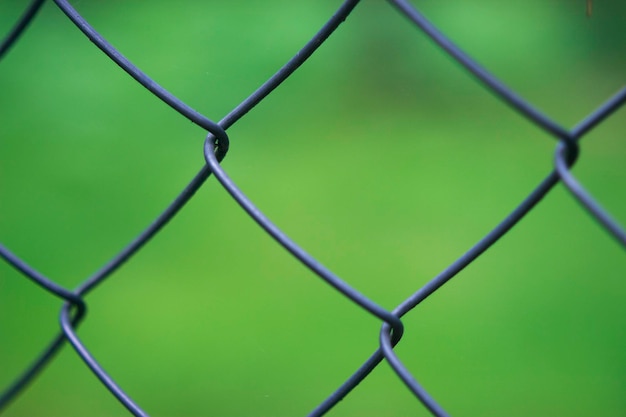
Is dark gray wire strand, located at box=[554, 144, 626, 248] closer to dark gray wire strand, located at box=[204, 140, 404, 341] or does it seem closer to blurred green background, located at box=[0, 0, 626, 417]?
dark gray wire strand, located at box=[204, 140, 404, 341]

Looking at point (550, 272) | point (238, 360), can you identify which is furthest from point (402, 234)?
point (238, 360)

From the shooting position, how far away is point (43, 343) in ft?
6.29

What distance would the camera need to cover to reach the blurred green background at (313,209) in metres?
1.89

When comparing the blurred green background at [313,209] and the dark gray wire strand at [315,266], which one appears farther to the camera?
the blurred green background at [313,209]

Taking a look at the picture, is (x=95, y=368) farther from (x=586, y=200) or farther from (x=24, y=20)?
(x=586, y=200)

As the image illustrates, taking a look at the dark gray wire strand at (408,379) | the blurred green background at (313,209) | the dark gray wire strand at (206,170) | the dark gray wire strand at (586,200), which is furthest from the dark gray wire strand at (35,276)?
the blurred green background at (313,209)

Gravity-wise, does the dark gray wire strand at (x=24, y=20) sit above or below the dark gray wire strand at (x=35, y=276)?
above

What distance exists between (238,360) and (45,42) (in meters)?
2.12

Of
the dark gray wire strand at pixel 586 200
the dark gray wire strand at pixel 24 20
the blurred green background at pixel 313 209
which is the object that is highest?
the dark gray wire strand at pixel 24 20

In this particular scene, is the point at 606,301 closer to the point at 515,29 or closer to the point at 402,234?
the point at 402,234

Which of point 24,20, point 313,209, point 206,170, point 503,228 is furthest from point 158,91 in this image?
point 313,209

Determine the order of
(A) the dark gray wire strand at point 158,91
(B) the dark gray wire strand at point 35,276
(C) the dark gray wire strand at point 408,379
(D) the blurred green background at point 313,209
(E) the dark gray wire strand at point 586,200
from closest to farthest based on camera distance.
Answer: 1. (E) the dark gray wire strand at point 586,200
2. (C) the dark gray wire strand at point 408,379
3. (A) the dark gray wire strand at point 158,91
4. (B) the dark gray wire strand at point 35,276
5. (D) the blurred green background at point 313,209

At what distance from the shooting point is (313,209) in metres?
2.59

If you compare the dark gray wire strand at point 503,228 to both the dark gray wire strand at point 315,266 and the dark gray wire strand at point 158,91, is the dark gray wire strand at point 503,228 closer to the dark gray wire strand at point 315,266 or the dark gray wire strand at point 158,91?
the dark gray wire strand at point 315,266
